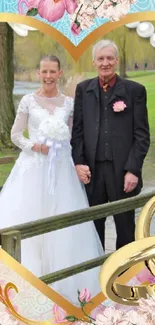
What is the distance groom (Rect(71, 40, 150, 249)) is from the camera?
102cm

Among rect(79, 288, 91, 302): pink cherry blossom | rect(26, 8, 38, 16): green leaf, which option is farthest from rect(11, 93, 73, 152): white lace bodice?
rect(79, 288, 91, 302): pink cherry blossom

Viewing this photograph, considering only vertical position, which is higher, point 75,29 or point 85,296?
point 75,29

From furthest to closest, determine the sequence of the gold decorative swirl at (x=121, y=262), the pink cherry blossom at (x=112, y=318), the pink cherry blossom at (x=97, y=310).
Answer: the pink cherry blossom at (x=97, y=310), the pink cherry blossom at (x=112, y=318), the gold decorative swirl at (x=121, y=262)

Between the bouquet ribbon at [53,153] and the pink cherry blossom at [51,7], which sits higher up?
the pink cherry blossom at [51,7]

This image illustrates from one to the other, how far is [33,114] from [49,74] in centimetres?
7

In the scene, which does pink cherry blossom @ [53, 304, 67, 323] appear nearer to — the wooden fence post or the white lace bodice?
the wooden fence post

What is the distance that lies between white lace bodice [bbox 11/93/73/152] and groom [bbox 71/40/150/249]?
0.07 feet

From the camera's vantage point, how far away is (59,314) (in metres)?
1.00

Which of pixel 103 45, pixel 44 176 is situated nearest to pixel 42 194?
pixel 44 176

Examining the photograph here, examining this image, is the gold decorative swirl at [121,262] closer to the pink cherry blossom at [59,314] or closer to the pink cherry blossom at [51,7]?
the pink cherry blossom at [59,314]

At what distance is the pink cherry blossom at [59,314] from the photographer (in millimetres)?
994

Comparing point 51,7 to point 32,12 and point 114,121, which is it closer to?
point 32,12

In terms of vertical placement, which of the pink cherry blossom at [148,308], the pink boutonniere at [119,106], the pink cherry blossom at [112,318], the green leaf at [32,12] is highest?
the green leaf at [32,12]

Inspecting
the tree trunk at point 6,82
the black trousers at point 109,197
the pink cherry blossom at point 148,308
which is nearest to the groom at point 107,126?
the black trousers at point 109,197
